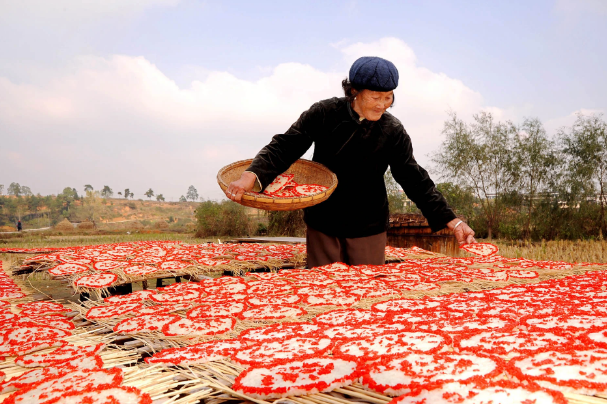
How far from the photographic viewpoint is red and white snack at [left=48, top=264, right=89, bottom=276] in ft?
11.0

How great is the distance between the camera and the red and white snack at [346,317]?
76.0 inches

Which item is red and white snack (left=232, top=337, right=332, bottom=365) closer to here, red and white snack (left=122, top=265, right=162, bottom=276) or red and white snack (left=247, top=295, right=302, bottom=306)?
red and white snack (left=247, top=295, right=302, bottom=306)

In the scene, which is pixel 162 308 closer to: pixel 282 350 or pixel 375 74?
pixel 282 350

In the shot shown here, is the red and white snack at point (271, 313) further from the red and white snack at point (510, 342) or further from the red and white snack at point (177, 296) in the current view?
the red and white snack at point (510, 342)

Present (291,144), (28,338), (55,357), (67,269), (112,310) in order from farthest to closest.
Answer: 1. (291,144)
2. (67,269)
3. (112,310)
4. (28,338)
5. (55,357)

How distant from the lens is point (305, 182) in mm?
4066

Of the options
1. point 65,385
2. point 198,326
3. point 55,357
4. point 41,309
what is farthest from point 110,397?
point 41,309

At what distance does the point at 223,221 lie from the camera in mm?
17109

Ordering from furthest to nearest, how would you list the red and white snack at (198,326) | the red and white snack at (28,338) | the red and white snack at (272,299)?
the red and white snack at (272,299) → the red and white snack at (198,326) → the red and white snack at (28,338)

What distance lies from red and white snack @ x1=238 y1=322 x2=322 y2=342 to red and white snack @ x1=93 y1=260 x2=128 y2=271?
7.04 feet

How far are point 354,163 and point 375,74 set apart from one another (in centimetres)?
83

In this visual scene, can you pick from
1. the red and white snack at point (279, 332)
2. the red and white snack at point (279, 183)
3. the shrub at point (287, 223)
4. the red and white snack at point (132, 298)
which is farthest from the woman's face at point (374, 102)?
the shrub at point (287, 223)

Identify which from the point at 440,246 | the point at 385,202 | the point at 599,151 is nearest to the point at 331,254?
the point at 385,202

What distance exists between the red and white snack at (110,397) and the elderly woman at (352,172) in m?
2.22
